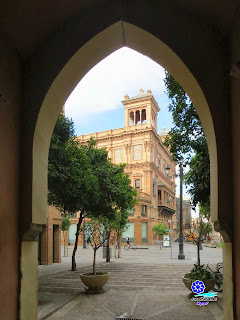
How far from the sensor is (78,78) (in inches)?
206

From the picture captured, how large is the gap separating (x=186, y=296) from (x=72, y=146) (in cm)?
622

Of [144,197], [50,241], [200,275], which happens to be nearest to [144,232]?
[144,197]

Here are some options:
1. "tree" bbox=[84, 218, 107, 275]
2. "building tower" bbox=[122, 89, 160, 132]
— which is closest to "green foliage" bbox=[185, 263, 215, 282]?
"tree" bbox=[84, 218, 107, 275]

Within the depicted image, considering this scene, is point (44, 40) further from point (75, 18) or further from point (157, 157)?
point (157, 157)

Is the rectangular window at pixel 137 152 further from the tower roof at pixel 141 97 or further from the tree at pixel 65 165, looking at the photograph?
the tree at pixel 65 165

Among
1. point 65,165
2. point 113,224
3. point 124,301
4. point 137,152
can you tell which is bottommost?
point 124,301

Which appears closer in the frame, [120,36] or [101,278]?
[120,36]

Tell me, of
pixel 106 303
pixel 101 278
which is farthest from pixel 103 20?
pixel 101 278

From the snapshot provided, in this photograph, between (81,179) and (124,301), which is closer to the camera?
(124,301)

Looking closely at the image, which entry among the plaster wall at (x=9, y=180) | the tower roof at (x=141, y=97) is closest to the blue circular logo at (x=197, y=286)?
the plaster wall at (x=9, y=180)

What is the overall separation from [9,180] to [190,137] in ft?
24.8

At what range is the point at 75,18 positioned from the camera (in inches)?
183

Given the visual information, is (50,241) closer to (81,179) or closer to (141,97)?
(81,179)

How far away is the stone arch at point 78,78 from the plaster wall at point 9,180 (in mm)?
218
